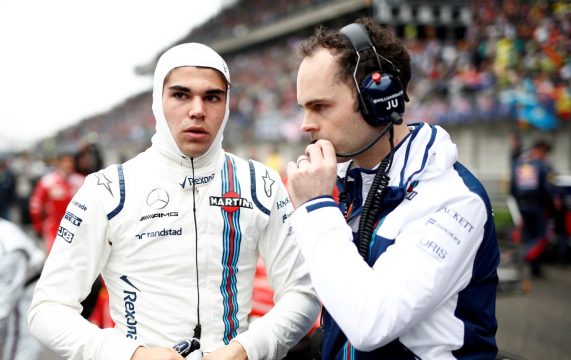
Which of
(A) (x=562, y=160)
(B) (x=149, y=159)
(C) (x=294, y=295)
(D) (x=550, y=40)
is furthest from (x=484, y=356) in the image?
(D) (x=550, y=40)

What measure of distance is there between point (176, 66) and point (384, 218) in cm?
99

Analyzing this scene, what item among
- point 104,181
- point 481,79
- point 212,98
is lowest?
point 104,181

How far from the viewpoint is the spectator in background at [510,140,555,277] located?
7.94 meters

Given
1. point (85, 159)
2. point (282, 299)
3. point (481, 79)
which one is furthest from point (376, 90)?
point (481, 79)

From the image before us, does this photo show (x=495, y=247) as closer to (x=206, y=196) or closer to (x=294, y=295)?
(x=294, y=295)

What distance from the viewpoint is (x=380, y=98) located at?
5.30 ft

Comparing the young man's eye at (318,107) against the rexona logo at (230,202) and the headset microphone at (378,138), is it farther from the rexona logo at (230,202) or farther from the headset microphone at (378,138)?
the rexona logo at (230,202)

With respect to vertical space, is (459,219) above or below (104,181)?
below

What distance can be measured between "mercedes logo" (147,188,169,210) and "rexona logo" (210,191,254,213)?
173 mm

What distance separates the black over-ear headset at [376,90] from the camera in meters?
1.62

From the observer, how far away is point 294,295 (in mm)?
A: 2068

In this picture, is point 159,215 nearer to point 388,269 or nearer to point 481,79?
point 388,269

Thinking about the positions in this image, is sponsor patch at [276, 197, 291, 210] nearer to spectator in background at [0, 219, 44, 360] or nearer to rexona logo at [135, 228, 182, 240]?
rexona logo at [135, 228, 182, 240]

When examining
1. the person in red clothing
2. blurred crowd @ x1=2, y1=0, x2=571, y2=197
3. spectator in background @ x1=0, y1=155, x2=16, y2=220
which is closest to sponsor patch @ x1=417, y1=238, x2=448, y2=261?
blurred crowd @ x1=2, y1=0, x2=571, y2=197
